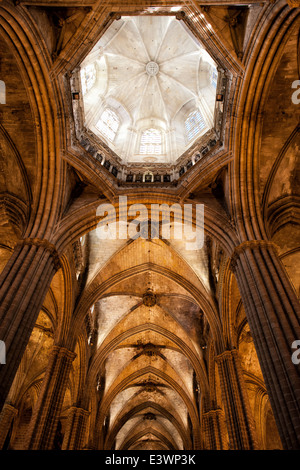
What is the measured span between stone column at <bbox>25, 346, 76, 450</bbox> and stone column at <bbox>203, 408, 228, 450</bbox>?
6.89 meters

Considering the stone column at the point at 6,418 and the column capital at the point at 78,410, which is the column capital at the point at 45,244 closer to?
the column capital at the point at 78,410

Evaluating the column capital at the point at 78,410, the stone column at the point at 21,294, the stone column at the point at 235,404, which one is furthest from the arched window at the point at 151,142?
the column capital at the point at 78,410

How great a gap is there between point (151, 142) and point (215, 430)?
14887 millimetres

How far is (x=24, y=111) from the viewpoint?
1067cm

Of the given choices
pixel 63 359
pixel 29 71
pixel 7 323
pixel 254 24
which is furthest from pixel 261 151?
pixel 63 359

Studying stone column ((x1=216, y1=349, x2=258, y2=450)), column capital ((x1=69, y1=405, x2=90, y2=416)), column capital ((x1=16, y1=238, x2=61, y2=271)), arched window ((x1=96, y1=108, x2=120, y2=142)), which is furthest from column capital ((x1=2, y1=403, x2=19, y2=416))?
arched window ((x1=96, y1=108, x2=120, y2=142))

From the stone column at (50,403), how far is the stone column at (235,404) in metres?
5.66

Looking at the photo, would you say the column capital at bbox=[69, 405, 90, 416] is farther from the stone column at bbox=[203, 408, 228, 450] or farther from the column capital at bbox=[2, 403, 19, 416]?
the stone column at bbox=[203, 408, 228, 450]

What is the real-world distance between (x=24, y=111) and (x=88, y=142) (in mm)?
2817

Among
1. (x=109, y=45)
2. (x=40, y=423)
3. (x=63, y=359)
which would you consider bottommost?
(x=40, y=423)

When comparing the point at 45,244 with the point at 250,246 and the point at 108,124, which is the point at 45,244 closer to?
the point at 250,246

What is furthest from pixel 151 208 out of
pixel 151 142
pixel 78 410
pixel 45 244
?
pixel 78 410
